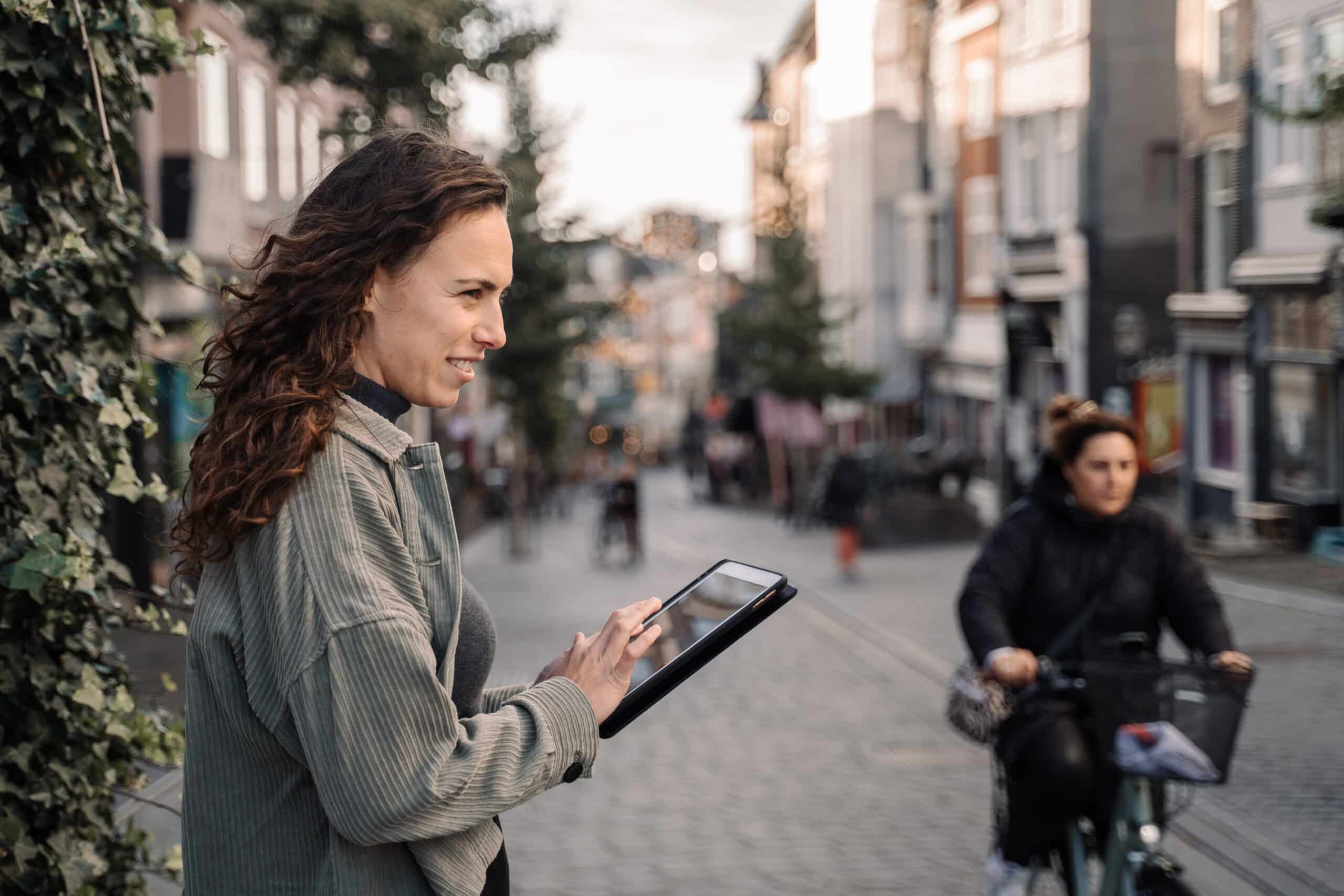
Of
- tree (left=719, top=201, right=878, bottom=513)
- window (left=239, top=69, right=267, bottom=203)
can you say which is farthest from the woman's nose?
tree (left=719, top=201, right=878, bottom=513)

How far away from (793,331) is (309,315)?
34886 millimetres

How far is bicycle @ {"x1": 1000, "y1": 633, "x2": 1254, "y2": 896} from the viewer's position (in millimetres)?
3873

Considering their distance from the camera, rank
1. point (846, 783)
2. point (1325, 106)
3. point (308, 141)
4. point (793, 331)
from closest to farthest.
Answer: point (846, 783) < point (1325, 106) < point (308, 141) < point (793, 331)

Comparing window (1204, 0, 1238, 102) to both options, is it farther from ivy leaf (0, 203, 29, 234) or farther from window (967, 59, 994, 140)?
ivy leaf (0, 203, 29, 234)

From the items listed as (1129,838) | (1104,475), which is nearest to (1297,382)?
(1104,475)

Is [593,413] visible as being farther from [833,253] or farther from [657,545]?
[657,545]

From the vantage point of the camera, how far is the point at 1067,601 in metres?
4.55

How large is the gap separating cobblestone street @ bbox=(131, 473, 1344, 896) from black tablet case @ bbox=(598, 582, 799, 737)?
2.52 meters

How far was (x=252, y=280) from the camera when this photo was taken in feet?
6.86

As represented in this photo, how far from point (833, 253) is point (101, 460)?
151ft

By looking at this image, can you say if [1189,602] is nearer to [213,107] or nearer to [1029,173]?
[213,107]

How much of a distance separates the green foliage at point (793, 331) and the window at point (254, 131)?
46.9ft

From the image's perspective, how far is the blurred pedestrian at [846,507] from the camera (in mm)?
19828

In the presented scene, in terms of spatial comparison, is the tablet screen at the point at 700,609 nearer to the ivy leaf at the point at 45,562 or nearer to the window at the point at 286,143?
the ivy leaf at the point at 45,562
